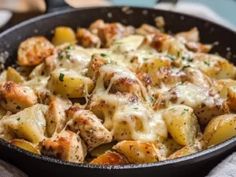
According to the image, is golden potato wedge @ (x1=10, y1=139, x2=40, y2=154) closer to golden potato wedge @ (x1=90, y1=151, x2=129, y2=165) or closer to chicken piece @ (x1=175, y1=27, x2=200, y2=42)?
golden potato wedge @ (x1=90, y1=151, x2=129, y2=165)

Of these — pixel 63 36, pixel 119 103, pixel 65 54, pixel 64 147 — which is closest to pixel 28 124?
pixel 64 147

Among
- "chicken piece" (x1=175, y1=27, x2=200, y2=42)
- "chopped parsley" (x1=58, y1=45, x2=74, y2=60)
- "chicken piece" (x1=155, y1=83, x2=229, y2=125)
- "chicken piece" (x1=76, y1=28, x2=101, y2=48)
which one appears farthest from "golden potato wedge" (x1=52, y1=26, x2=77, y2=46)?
"chicken piece" (x1=155, y1=83, x2=229, y2=125)

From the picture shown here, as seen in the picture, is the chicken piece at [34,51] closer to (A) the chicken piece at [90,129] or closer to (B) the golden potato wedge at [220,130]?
(A) the chicken piece at [90,129]

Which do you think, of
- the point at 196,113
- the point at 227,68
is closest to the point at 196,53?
the point at 227,68

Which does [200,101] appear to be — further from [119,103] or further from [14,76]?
[14,76]

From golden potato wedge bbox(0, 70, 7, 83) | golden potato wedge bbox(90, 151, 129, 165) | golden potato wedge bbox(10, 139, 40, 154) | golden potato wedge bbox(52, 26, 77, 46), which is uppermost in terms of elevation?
golden potato wedge bbox(52, 26, 77, 46)

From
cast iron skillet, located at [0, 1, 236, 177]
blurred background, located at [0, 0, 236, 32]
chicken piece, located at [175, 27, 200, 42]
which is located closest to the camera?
cast iron skillet, located at [0, 1, 236, 177]

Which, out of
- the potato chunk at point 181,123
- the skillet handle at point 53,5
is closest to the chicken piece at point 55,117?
the potato chunk at point 181,123
